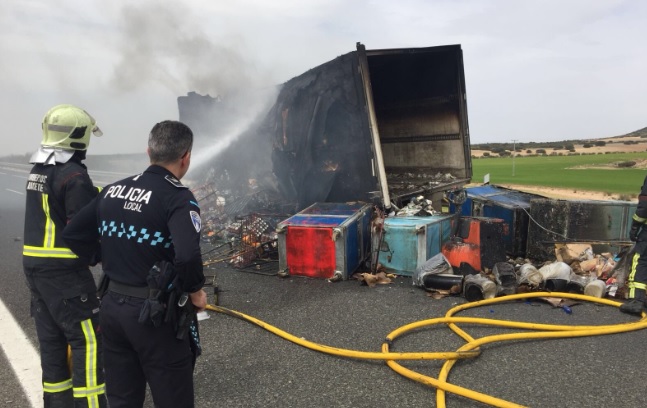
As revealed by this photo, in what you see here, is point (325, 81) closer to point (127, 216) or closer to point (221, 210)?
point (221, 210)

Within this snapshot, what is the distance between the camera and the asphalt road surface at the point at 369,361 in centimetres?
300

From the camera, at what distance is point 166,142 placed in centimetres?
198

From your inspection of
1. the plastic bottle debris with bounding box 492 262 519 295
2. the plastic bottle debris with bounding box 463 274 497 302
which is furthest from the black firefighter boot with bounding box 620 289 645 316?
the plastic bottle debris with bounding box 463 274 497 302

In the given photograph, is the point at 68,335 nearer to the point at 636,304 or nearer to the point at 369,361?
the point at 369,361

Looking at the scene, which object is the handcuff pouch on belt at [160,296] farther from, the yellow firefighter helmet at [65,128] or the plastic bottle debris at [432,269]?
the plastic bottle debris at [432,269]

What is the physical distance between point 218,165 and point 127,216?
9.65 m

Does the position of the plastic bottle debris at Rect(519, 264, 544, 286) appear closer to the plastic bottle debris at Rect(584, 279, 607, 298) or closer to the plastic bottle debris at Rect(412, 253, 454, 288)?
the plastic bottle debris at Rect(584, 279, 607, 298)

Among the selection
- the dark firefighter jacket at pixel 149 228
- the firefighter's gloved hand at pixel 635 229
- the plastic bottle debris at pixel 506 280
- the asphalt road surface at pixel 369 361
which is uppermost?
the dark firefighter jacket at pixel 149 228

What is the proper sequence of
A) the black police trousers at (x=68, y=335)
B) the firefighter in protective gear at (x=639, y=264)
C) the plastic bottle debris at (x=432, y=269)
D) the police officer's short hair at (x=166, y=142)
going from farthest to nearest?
the plastic bottle debris at (x=432, y=269)
the firefighter in protective gear at (x=639, y=264)
the black police trousers at (x=68, y=335)
the police officer's short hair at (x=166, y=142)

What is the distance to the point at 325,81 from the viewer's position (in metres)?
7.12

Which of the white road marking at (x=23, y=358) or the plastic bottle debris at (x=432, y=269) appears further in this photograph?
the plastic bottle debris at (x=432, y=269)

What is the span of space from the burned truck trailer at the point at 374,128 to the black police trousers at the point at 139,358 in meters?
4.86

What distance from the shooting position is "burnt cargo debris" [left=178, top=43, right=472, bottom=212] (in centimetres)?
669

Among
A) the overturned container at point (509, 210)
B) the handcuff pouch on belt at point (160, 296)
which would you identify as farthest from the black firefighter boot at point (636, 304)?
the handcuff pouch on belt at point (160, 296)
